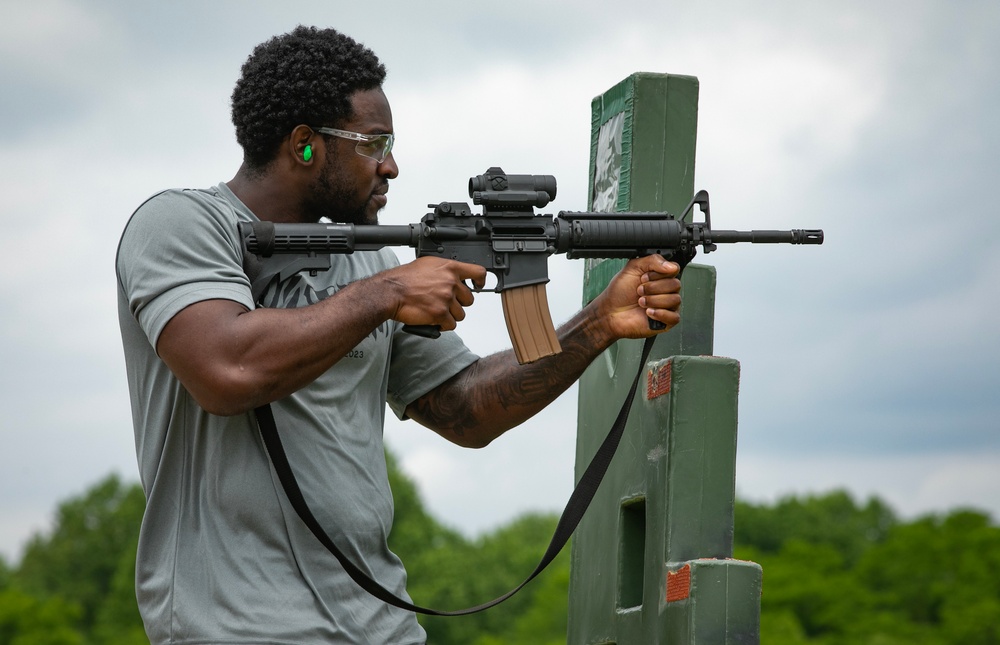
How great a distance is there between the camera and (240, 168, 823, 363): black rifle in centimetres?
381

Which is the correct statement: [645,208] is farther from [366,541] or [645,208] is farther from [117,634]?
[117,634]

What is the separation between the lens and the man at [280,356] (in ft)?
11.4

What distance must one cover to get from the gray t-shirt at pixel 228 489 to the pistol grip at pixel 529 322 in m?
0.59

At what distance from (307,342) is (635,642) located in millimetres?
1807

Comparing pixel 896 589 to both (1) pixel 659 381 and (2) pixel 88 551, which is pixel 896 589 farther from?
(1) pixel 659 381

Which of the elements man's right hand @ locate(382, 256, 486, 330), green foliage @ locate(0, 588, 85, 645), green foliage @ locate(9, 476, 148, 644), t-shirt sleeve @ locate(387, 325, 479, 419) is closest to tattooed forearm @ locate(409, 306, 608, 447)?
t-shirt sleeve @ locate(387, 325, 479, 419)

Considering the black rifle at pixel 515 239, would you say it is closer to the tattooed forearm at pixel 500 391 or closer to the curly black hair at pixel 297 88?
the tattooed forearm at pixel 500 391

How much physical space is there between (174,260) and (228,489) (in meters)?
0.69

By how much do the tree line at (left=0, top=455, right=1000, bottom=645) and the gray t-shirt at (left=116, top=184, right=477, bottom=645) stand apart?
38409mm

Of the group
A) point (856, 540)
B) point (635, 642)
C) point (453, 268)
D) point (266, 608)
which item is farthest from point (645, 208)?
point (856, 540)

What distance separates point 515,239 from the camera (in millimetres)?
4125

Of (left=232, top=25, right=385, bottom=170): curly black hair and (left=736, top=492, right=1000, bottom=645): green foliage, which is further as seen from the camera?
(left=736, top=492, right=1000, bottom=645): green foliage

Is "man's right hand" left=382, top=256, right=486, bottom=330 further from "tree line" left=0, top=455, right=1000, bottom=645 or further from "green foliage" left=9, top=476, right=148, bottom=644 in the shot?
"green foliage" left=9, top=476, right=148, bottom=644

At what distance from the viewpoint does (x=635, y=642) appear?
444 cm
